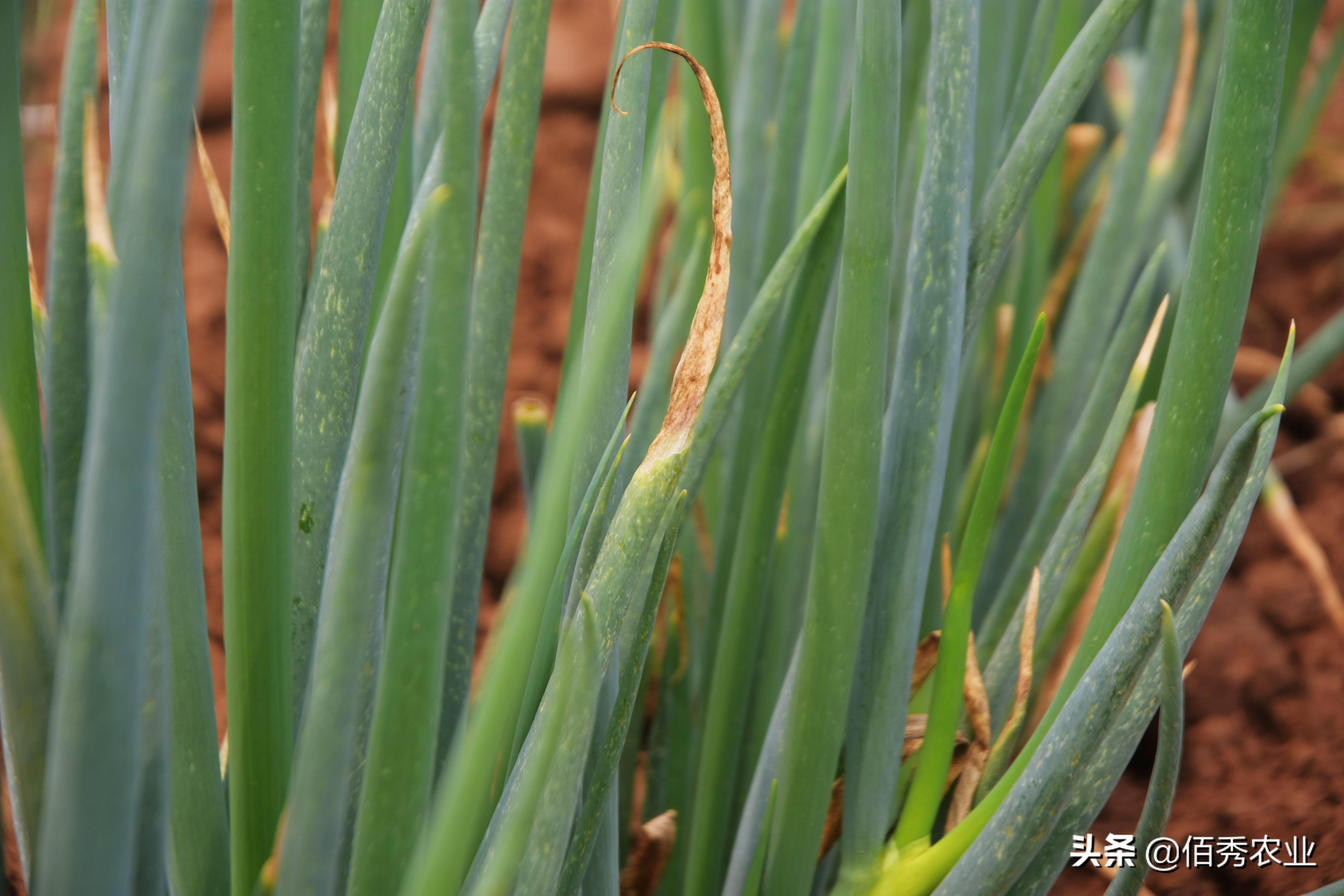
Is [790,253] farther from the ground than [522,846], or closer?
farther from the ground

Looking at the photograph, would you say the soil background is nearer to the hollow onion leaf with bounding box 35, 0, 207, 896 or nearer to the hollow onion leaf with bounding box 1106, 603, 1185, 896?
the hollow onion leaf with bounding box 35, 0, 207, 896

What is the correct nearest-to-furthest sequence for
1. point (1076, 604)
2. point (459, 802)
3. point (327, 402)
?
point (459, 802)
point (327, 402)
point (1076, 604)

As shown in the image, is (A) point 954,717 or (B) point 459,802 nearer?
(B) point 459,802

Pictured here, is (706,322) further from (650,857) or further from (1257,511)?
(1257,511)

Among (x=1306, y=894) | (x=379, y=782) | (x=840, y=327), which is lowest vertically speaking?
(x=1306, y=894)

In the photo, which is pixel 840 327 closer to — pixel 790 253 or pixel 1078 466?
pixel 790 253

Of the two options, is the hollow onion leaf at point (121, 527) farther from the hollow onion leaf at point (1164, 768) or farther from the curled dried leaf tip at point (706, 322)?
the hollow onion leaf at point (1164, 768)

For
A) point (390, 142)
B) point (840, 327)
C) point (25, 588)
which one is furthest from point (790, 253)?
point (25, 588)
